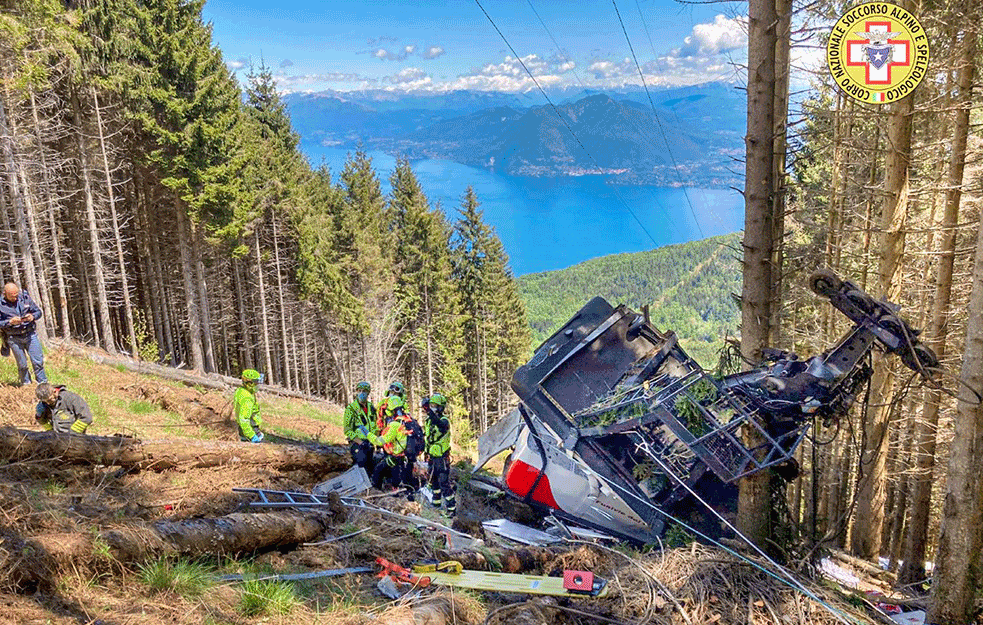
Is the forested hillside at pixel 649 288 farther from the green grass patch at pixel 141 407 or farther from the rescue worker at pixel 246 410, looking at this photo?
the rescue worker at pixel 246 410

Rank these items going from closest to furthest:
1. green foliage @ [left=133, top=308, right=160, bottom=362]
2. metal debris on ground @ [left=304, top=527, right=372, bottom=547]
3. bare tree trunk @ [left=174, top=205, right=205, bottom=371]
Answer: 1. metal debris on ground @ [left=304, top=527, right=372, bottom=547]
2. green foliage @ [left=133, top=308, right=160, bottom=362]
3. bare tree trunk @ [left=174, top=205, right=205, bottom=371]

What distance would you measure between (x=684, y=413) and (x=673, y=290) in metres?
148

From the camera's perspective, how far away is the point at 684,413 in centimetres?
631

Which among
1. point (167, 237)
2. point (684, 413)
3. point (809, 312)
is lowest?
point (809, 312)

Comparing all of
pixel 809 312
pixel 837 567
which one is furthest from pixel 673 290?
pixel 837 567

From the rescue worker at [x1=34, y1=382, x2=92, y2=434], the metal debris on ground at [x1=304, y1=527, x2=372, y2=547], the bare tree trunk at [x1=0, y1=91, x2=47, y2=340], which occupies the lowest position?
the metal debris on ground at [x1=304, y1=527, x2=372, y2=547]

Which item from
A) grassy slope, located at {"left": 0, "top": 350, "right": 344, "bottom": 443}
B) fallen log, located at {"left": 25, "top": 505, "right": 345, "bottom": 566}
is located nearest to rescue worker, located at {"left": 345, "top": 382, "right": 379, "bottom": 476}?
fallen log, located at {"left": 25, "top": 505, "right": 345, "bottom": 566}

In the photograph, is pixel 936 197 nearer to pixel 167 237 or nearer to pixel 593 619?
pixel 593 619

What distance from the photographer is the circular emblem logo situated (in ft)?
23.4

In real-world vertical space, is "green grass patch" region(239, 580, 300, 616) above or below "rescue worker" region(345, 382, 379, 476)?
above

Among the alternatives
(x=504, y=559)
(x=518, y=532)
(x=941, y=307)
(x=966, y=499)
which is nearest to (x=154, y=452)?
(x=504, y=559)

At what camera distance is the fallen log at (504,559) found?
19.4ft

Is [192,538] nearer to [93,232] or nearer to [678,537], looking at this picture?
[678,537]

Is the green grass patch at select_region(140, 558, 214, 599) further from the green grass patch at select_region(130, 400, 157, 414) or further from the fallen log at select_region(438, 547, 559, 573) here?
the green grass patch at select_region(130, 400, 157, 414)
